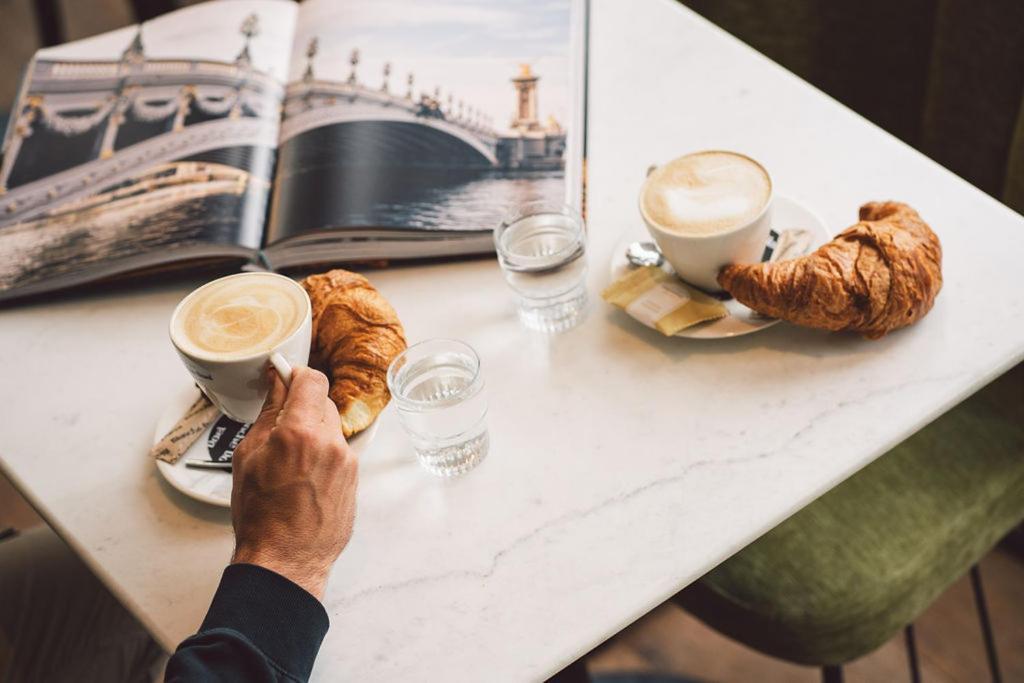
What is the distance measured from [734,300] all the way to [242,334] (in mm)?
467

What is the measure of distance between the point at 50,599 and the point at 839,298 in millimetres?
933

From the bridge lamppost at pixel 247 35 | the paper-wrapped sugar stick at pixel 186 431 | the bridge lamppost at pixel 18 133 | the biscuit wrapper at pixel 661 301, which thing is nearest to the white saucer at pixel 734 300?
the biscuit wrapper at pixel 661 301

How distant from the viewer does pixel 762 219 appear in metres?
0.92

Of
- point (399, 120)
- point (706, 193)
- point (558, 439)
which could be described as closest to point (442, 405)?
point (558, 439)

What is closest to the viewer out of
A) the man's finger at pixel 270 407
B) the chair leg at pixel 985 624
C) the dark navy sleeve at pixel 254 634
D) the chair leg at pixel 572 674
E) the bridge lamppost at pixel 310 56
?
the dark navy sleeve at pixel 254 634

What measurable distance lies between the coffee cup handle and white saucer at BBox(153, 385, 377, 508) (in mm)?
Answer: 96

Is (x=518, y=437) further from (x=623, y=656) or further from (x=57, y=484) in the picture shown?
(x=623, y=656)

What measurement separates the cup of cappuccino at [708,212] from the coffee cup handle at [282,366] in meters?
0.36

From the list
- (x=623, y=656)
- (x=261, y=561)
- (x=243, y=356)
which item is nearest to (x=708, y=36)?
(x=243, y=356)

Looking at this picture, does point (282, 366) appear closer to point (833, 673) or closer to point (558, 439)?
point (558, 439)

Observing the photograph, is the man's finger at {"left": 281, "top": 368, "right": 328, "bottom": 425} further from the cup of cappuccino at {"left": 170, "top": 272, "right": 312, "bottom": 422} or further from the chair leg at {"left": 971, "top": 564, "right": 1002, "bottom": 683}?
the chair leg at {"left": 971, "top": 564, "right": 1002, "bottom": 683}

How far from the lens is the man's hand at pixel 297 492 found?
77 cm

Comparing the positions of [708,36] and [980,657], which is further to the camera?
[980,657]

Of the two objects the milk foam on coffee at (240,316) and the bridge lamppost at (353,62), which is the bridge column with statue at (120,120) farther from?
the milk foam on coffee at (240,316)
